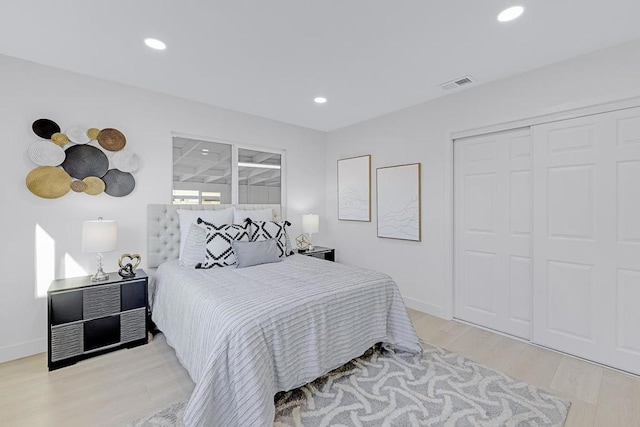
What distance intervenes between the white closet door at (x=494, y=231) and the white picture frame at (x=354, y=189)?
123 cm

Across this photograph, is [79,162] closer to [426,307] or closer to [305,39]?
[305,39]

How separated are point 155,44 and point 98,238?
1673 millimetres

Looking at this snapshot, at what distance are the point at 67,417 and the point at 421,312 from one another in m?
3.29

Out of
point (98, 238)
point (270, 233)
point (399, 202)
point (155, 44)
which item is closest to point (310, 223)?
point (270, 233)

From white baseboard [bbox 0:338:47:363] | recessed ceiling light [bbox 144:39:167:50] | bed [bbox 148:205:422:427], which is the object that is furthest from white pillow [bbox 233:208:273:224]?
white baseboard [bbox 0:338:47:363]

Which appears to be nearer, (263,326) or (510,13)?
(263,326)

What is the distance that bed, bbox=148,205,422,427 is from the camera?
4.91ft

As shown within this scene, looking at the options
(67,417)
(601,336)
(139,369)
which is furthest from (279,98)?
(601,336)

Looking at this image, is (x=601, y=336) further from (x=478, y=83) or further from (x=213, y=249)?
(x=213, y=249)

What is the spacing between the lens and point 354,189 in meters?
4.30

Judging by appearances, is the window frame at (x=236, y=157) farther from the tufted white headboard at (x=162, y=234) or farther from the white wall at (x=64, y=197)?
the tufted white headboard at (x=162, y=234)

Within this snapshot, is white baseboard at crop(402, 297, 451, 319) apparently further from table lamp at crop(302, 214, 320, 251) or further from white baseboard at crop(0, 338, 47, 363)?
white baseboard at crop(0, 338, 47, 363)

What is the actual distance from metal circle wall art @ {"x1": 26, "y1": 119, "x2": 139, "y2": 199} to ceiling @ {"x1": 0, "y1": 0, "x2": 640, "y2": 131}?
59cm

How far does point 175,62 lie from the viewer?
2455mm
